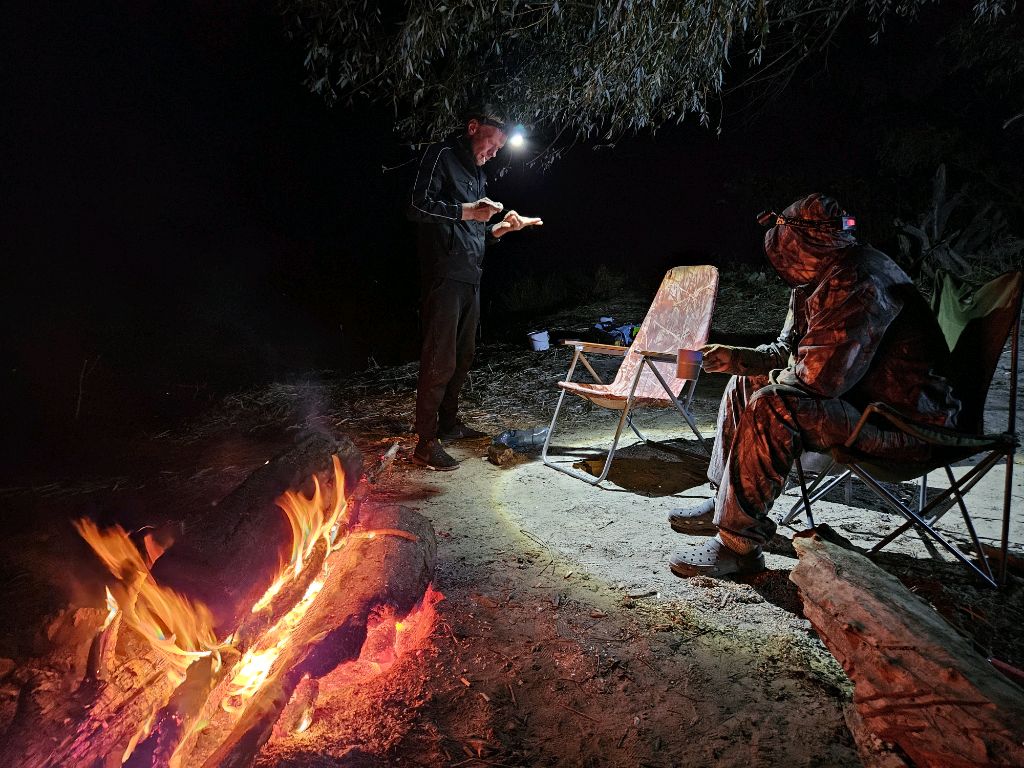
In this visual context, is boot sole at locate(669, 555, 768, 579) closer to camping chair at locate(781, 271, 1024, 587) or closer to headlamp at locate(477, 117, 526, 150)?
camping chair at locate(781, 271, 1024, 587)

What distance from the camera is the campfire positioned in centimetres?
139

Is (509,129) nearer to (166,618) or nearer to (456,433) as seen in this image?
(456,433)

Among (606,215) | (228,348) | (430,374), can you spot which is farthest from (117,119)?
(430,374)

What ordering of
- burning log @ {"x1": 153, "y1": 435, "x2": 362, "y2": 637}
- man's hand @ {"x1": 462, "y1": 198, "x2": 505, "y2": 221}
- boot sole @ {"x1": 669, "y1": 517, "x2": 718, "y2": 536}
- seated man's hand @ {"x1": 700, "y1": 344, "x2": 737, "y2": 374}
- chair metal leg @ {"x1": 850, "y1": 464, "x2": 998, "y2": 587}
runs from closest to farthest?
burning log @ {"x1": 153, "y1": 435, "x2": 362, "y2": 637} → chair metal leg @ {"x1": 850, "y1": 464, "x2": 998, "y2": 587} → seated man's hand @ {"x1": 700, "y1": 344, "x2": 737, "y2": 374} → boot sole @ {"x1": 669, "y1": 517, "x2": 718, "y2": 536} → man's hand @ {"x1": 462, "y1": 198, "x2": 505, "y2": 221}

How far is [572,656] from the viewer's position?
1874 mm

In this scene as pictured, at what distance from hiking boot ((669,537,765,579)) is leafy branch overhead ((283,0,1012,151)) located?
2.80 metres

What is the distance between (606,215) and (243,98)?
1080cm

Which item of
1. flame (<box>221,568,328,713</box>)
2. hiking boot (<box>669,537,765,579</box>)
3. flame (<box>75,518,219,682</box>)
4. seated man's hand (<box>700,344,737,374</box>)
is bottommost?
hiking boot (<box>669,537,765,579</box>)

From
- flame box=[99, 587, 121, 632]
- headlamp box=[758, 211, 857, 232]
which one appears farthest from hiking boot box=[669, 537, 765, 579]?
flame box=[99, 587, 121, 632]

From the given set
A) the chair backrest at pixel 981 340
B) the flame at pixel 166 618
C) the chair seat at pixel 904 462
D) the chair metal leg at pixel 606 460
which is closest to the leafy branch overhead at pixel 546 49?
the chair backrest at pixel 981 340

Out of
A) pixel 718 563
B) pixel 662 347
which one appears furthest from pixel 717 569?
pixel 662 347

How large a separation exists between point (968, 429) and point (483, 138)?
329 centimetres

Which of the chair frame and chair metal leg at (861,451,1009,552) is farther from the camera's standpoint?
the chair frame

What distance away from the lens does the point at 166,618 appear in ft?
5.58
